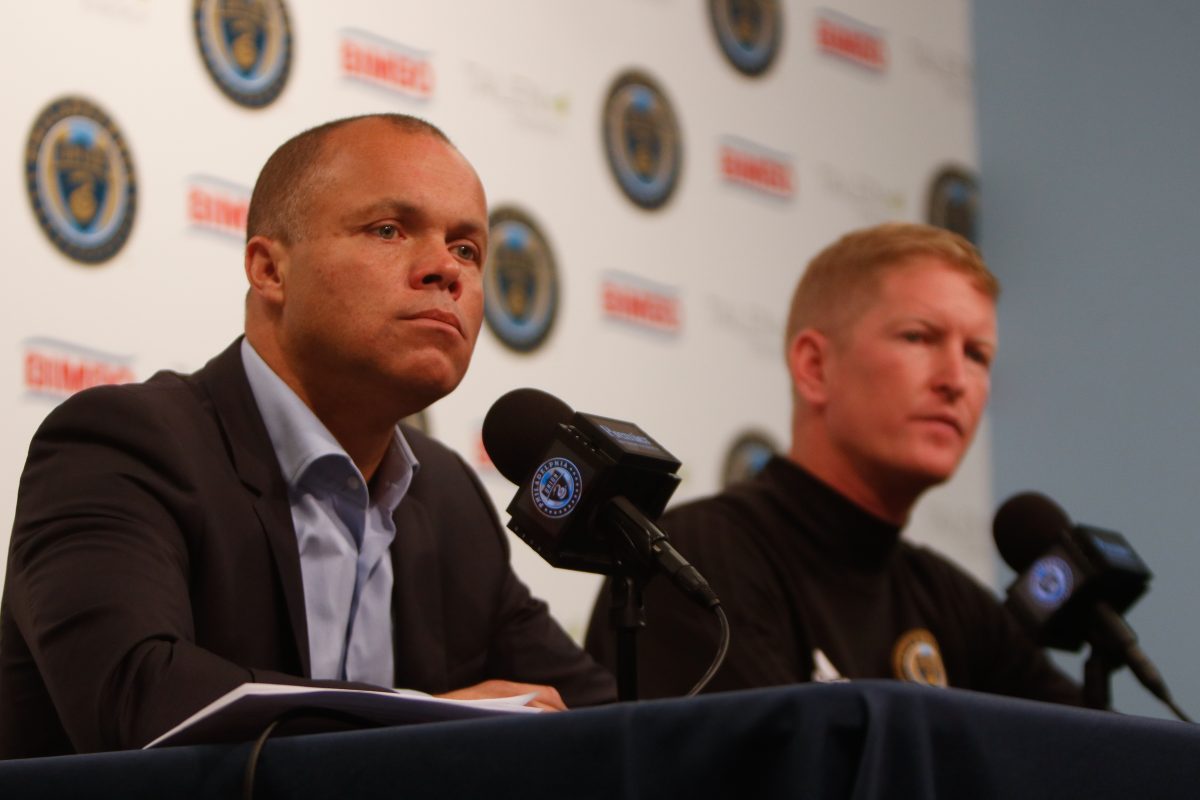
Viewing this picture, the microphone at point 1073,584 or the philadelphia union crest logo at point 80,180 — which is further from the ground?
the philadelphia union crest logo at point 80,180

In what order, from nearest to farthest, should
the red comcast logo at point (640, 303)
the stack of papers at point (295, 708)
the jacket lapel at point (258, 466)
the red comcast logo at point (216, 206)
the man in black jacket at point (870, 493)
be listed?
1. the stack of papers at point (295, 708)
2. the jacket lapel at point (258, 466)
3. the man in black jacket at point (870, 493)
4. the red comcast logo at point (216, 206)
5. the red comcast logo at point (640, 303)

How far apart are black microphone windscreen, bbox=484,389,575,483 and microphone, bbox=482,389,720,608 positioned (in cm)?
8

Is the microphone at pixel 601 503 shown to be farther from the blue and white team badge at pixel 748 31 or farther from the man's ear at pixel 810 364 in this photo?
the blue and white team badge at pixel 748 31

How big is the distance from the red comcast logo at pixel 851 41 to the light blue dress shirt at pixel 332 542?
2.63 meters

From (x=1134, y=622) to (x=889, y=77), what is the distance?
1.54 m

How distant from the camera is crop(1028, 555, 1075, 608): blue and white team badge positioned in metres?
2.06

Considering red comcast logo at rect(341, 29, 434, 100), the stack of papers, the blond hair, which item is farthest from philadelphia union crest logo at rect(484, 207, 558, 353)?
the stack of papers

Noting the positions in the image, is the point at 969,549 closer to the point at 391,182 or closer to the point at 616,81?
the point at 616,81

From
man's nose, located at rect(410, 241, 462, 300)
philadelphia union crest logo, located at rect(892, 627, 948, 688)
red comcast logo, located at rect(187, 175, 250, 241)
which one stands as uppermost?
red comcast logo, located at rect(187, 175, 250, 241)

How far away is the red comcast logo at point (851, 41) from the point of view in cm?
416

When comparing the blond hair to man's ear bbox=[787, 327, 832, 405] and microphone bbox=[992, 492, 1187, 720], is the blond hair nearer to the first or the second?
man's ear bbox=[787, 327, 832, 405]

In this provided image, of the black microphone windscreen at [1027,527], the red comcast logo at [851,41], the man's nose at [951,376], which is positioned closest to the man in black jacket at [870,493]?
the man's nose at [951,376]

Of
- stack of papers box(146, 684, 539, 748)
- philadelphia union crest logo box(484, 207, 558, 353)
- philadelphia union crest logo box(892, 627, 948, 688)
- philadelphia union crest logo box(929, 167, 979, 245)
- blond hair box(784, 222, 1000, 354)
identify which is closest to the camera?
stack of papers box(146, 684, 539, 748)

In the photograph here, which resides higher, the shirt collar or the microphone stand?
the shirt collar
